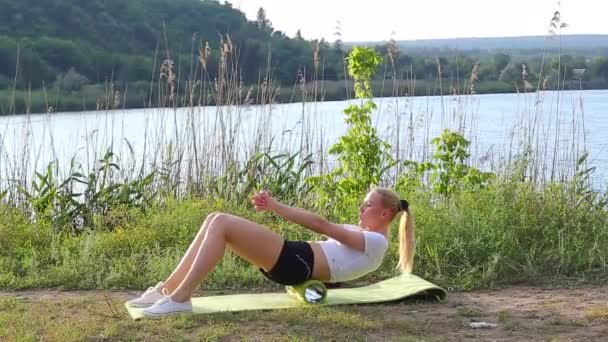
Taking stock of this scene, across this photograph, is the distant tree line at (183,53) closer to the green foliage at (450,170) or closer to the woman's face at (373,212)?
the green foliage at (450,170)

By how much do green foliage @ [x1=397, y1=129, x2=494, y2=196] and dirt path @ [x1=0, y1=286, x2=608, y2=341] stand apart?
1.51 meters

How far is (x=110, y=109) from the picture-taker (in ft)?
24.9

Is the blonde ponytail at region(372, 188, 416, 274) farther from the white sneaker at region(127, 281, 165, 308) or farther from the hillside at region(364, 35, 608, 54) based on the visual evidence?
the hillside at region(364, 35, 608, 54)

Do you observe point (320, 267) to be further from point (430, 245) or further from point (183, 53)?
point (183, 53)

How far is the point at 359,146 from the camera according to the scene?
630cm

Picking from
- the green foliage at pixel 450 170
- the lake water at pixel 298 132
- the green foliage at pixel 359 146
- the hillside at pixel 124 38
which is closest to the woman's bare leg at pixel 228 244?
the green foliage at pixel 359 146

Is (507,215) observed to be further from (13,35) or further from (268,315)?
(13,35)

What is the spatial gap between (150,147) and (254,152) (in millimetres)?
805

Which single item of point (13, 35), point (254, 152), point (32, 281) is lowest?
point (32, 281)

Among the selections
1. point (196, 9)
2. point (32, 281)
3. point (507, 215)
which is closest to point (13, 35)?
point (196, 9)

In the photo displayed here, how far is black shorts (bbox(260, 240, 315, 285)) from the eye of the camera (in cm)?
446

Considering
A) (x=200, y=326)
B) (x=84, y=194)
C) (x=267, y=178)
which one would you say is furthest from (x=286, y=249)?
(x=84, y=194)

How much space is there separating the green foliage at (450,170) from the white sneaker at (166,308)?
8.40 ft

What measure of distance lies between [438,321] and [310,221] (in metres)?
0.74
